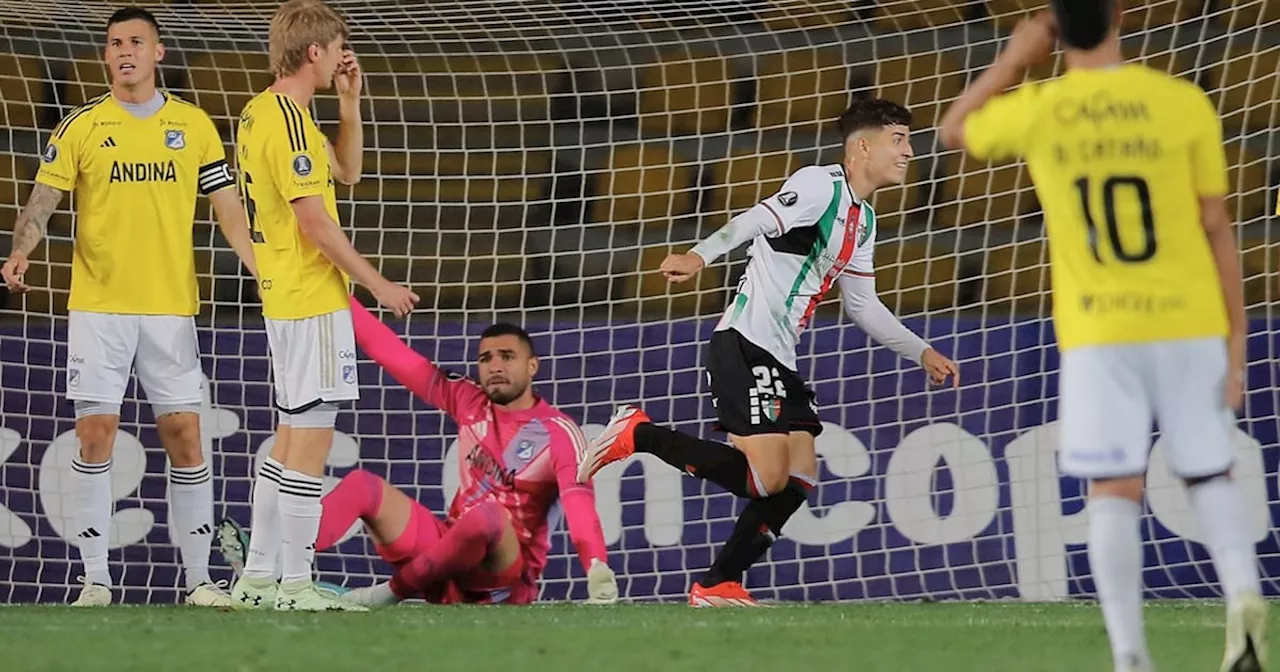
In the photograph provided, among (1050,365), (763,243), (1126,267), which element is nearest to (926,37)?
(1050,365)

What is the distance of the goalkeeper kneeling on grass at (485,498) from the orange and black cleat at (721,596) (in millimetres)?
247

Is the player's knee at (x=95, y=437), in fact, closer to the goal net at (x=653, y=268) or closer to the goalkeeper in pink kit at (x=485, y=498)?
the goalkeeper in pink kit at (x=485, y=498)

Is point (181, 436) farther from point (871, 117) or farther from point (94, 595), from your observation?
point (871, 117)

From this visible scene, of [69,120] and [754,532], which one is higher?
[69,120]

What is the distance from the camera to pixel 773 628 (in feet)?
15.3

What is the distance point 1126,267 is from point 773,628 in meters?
1.61

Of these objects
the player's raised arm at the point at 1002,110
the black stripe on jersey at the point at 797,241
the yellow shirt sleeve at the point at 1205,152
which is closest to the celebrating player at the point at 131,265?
the black stripe on jersey at the point at 797,241

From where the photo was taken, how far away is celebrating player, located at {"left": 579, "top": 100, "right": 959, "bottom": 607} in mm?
5879

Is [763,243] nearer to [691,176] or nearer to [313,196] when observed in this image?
[313,196]

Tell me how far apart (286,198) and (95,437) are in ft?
3.39

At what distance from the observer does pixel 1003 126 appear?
3.41m

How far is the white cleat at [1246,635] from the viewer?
10.5 feet

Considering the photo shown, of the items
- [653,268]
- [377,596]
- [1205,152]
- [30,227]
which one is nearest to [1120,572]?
[1205,152]

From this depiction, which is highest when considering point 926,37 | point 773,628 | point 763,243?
point 926,37
